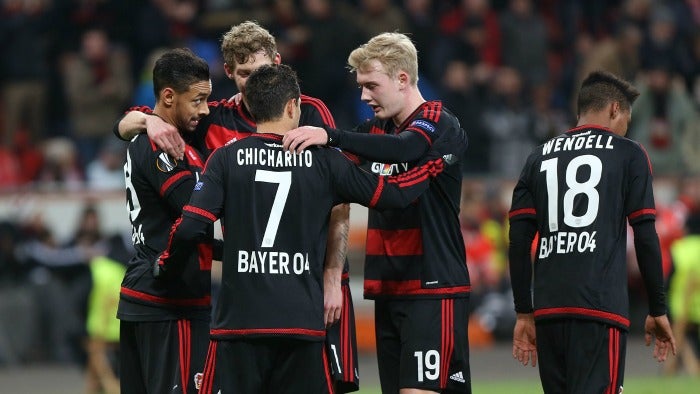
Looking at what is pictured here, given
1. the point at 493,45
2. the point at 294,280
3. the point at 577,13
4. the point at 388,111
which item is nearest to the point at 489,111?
the point at 493,45

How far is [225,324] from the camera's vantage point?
664cm

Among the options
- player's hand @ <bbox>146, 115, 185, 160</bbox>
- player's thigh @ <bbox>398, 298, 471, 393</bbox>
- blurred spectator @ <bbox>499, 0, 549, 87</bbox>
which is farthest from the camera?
blurred spectator @ <bbox>499, 0, 549, 87</bbox>

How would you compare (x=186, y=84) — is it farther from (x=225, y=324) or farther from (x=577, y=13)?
(x=577, y=13)

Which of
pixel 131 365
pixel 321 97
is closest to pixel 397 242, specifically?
pixel 131 365

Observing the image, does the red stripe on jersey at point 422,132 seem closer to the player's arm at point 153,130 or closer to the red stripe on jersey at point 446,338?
the red stripe on jersey at point 446,338

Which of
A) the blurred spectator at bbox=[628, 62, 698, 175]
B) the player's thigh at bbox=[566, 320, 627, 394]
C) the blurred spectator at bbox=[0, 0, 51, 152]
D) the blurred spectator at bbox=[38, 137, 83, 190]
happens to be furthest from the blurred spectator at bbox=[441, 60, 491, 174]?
the player's thigh at bbox=[566, 320, 627, 394]

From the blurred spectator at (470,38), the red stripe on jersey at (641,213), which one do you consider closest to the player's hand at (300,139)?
the red stripe on jersey at (641,213)

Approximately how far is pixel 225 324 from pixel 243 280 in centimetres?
23

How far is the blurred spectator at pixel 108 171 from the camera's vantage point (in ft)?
58.5

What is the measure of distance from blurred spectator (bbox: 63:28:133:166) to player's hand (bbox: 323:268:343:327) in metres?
11.7

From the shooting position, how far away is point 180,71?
7.23 m

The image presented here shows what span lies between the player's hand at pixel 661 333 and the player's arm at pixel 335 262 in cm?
166

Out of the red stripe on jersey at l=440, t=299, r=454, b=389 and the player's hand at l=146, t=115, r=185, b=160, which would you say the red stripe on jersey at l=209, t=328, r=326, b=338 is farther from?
the red stripe on jersey at l=440, t=299, r=454, b=389

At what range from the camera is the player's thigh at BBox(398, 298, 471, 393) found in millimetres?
7551
